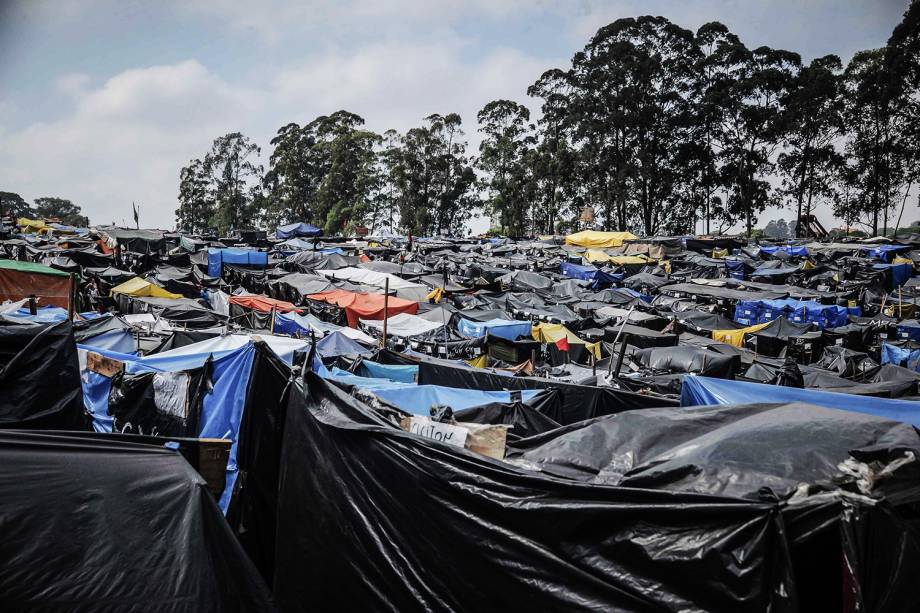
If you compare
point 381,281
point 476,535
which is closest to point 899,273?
point 381,281

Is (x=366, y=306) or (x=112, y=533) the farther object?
(x=366, y=306)

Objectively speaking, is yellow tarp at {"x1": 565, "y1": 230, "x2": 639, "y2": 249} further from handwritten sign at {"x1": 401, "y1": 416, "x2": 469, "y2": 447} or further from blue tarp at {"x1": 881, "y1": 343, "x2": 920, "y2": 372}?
handwritten sign at {"x1": 401, "y1": 416, "x2": 469, "y2": 447}

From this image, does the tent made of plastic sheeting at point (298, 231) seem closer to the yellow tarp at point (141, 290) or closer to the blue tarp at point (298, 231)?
the blue tarp at point (298, 231)

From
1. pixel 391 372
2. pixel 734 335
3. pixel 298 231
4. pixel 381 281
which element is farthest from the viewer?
pixel 298 231

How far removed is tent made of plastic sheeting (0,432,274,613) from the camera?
9.35 ft

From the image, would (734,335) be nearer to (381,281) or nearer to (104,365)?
(381,281)

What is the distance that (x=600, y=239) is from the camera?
4131 cm

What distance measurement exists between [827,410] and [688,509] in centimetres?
168

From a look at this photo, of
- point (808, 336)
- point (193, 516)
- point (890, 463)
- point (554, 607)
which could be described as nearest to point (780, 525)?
point (890, 463)

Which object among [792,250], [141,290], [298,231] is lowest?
[141,290]

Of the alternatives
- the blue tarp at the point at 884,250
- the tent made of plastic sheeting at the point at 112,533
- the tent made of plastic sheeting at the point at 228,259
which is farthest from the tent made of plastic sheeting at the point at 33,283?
the blue tarp at the point at 884,250

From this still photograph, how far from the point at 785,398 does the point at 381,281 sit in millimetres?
22935

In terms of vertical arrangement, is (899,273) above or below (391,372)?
above

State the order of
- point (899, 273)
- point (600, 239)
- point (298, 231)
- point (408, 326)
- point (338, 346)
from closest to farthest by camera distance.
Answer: point (338, 346), point (408, 326), point (899, 273), point (600, 239), point (298, 231)
